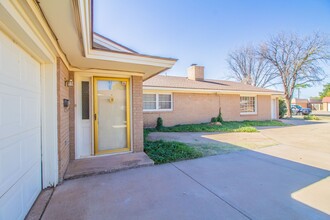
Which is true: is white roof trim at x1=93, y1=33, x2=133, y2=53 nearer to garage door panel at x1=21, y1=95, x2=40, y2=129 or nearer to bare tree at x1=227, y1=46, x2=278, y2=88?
garage door panel at x1=21, y1=95, x2=40, y2=129

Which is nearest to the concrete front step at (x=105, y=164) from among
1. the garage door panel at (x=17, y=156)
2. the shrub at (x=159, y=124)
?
the garage door panel at (x=17, y=156)

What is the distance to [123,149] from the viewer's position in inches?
199

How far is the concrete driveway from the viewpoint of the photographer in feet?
7.68

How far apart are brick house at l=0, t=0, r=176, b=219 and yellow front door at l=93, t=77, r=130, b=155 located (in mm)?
28

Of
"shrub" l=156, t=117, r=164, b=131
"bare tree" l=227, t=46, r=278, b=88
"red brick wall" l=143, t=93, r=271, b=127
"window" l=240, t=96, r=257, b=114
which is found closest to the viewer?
"shrub" l=156, t=117, r=164, b=131

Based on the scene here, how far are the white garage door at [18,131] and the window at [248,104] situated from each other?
47.5 feet

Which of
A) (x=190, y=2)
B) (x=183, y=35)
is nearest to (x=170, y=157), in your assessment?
(x=190, y=2)

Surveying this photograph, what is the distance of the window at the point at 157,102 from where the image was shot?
412 inches

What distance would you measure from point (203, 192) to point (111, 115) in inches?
135

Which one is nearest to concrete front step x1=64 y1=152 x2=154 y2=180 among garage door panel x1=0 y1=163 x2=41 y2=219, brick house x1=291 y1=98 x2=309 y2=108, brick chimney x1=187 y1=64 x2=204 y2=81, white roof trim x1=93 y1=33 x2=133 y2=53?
garage door panel x1=0 y1=163 x2=41 y2=219

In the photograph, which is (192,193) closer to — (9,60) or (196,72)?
(9,60)

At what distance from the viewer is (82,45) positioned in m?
2.93

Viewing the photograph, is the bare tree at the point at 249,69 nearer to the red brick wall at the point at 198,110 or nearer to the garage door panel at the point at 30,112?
the red brick wall at the point at 198,110

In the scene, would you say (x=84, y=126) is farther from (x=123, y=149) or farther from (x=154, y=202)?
(x=154, y=202)
